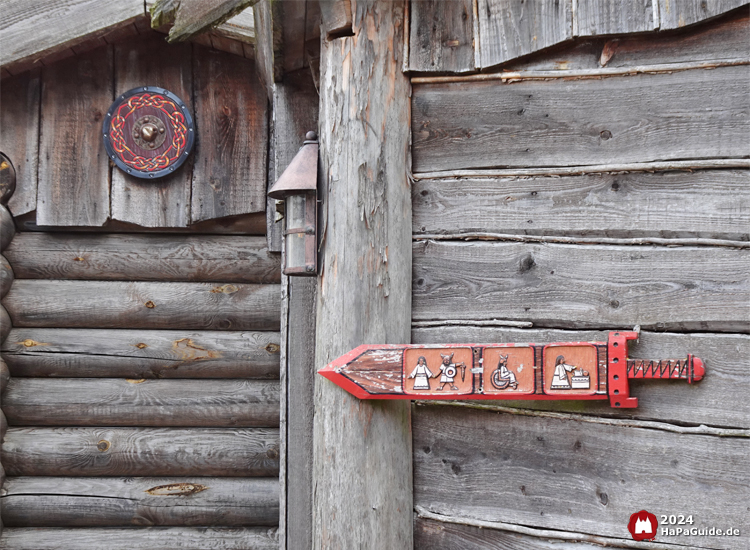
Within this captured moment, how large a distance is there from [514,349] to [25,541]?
235 centimetres

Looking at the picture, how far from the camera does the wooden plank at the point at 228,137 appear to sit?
279 cm

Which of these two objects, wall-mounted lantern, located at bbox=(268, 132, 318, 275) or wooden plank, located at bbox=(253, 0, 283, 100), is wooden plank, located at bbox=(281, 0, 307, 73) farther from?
wall-mounted lantern, located at bbox=(268, 132, 318, 275)

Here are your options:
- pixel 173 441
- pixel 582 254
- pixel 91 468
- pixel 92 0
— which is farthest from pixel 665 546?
pixel 92 0

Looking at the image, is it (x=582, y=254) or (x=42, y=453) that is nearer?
(x=582, y=254)

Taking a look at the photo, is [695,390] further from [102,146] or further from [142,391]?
[102,146]

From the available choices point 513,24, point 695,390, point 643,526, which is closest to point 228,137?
point 513,24

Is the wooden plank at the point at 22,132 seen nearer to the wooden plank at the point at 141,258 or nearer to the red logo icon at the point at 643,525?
the wooden plank at the point at 141,258

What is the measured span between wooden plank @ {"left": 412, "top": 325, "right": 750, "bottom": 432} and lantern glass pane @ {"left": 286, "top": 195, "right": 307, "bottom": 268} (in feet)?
2.93

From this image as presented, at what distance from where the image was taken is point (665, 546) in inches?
68.8

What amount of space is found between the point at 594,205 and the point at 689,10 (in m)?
0.63

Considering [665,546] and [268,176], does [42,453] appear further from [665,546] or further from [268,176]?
[665,546]

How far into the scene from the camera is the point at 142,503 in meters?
2.75

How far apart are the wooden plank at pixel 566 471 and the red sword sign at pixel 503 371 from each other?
13cm

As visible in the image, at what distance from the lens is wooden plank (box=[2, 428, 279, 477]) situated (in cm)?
277
